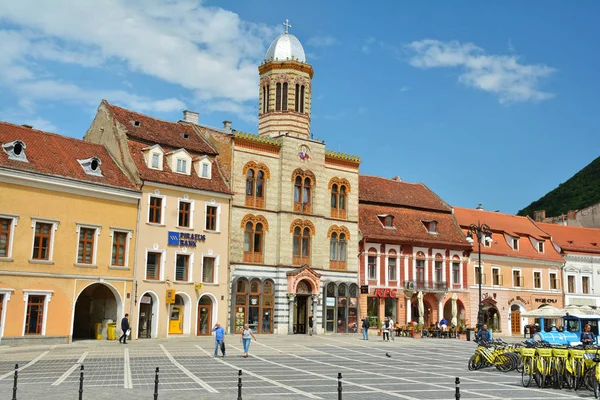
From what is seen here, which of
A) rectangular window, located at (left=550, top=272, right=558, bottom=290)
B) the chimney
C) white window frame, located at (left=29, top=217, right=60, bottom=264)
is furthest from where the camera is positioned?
rectangular window, located at (left=550, top=272, right=558, bottom=290)

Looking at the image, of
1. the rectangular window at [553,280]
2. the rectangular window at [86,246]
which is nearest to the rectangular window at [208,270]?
the rectangular window at [86,246]

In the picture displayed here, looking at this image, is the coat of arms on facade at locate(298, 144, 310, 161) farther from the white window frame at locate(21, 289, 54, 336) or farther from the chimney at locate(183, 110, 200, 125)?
the white window frame at locate(21, 289, 54, 336)

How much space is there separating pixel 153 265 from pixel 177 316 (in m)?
3.70

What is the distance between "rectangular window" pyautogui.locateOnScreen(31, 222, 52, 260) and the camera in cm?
3459

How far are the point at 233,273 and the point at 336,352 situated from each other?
12617mm

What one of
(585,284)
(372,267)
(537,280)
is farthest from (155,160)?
(585,284)

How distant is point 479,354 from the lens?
2603 centimetres

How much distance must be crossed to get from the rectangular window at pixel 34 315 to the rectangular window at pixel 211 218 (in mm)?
11830

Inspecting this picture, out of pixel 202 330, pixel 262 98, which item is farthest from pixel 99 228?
pixel 262 98

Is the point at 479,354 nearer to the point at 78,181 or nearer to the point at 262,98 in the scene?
the point at 78,181

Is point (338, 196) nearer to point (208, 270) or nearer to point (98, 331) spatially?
point (208, 270)

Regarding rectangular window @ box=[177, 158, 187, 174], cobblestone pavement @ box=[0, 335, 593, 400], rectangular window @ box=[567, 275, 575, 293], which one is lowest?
cobblestone pavement @ box=[0, 335, 593, 400]

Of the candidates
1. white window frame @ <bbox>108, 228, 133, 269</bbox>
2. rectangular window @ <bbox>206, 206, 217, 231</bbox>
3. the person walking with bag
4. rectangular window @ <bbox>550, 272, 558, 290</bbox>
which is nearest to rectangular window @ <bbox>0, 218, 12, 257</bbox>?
white window frame @ <bbox>108, 228, 133, 269</bbox>

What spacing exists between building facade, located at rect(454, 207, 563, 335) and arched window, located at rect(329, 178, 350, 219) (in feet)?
43.6
